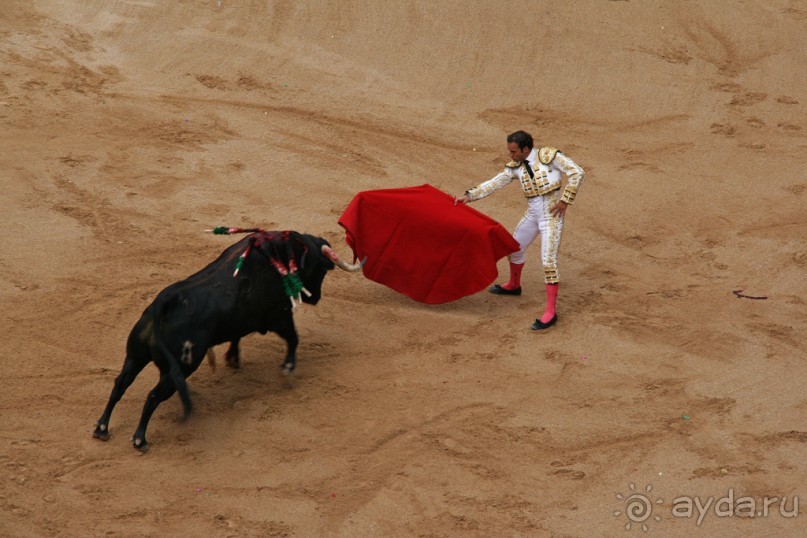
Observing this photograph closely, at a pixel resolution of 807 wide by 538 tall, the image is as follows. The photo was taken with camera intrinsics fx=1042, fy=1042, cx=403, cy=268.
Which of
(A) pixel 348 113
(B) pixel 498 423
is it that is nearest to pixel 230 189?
(A) pixel 348 113

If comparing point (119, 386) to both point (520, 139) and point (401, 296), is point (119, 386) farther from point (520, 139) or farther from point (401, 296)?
point (520, 139)

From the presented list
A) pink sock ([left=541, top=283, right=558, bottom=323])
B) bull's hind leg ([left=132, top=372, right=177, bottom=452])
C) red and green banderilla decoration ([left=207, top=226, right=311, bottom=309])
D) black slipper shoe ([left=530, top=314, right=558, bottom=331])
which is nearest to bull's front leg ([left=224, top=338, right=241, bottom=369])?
red and green banderilla decoration ([left=207, top=226, right=311, bottom=309])

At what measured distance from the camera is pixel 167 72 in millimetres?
12055

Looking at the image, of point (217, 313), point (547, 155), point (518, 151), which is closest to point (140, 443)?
point (217, 313)

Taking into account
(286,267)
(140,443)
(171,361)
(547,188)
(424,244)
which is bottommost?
(140,443)

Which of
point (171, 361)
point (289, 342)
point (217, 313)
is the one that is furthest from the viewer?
point (289, 342)

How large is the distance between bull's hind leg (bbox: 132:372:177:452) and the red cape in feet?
7.66

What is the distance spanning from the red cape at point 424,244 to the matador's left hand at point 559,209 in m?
0.42

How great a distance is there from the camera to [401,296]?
876 centimetres

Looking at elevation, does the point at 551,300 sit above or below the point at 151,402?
above

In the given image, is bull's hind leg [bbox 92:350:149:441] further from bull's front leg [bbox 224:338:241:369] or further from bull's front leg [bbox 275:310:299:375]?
bull's front leg [bbox 275:310:299:375]

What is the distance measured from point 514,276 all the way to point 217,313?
2.98m

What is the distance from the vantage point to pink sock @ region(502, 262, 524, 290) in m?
8.72

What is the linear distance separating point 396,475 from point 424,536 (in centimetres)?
57
